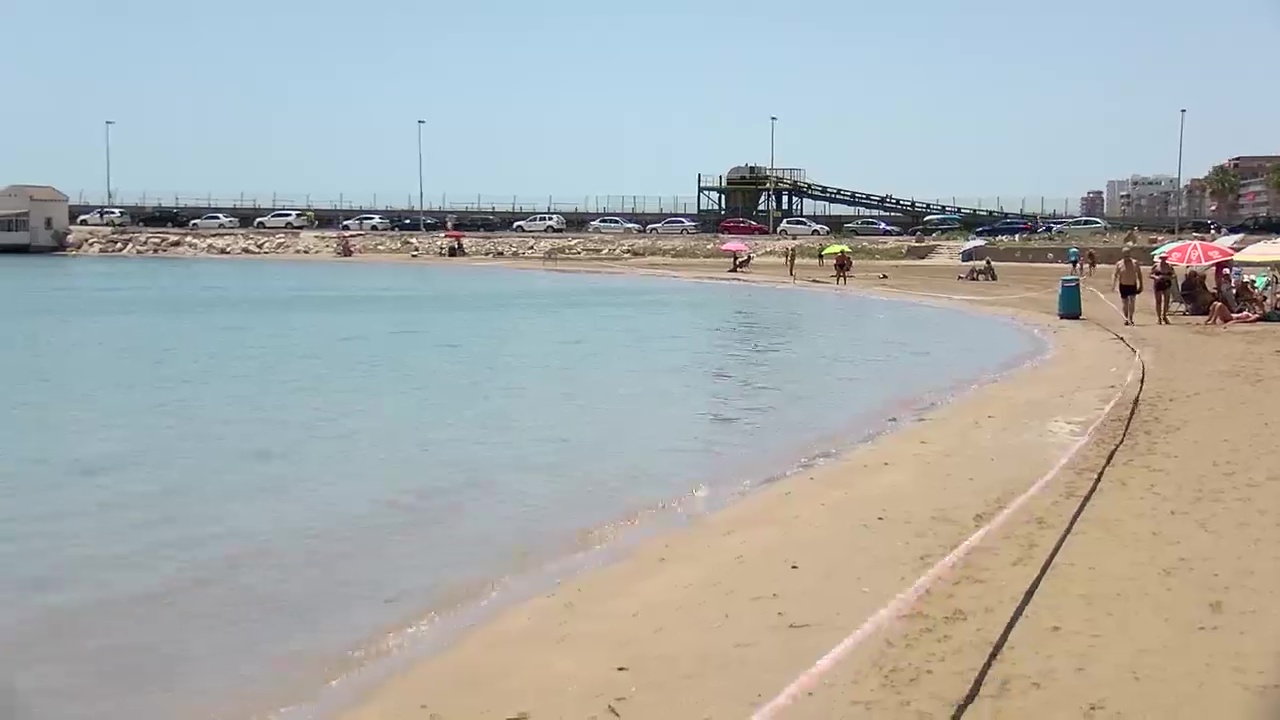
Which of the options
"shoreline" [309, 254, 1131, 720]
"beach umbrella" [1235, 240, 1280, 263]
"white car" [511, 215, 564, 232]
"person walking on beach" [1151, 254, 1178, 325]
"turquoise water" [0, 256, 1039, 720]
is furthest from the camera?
"white car" [511, 215, 564, 232]

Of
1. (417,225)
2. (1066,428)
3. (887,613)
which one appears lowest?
(1066,428)

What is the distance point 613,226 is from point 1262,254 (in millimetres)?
67579

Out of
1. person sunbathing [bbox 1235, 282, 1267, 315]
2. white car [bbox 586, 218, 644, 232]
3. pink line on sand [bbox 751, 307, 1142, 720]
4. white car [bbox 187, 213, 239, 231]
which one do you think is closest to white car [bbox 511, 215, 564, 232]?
white car [bbox 586, 218, 644, 232]

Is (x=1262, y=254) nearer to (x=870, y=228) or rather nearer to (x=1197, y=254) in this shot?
(x=1197, y=254)

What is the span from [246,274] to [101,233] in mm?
28452

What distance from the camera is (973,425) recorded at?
14992mm

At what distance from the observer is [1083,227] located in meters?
71.9

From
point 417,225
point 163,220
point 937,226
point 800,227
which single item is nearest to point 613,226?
point 417,225

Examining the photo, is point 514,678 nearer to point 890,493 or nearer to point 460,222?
point 890,493

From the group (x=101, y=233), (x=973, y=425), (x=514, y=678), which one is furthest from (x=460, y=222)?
(x=514, y=678)

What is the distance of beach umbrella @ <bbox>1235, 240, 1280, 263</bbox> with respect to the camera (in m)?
26.2

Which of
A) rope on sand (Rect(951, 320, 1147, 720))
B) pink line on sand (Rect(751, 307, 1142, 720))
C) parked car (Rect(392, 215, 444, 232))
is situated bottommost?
pink line on sand (Rect(751, 307, 1142, 720))

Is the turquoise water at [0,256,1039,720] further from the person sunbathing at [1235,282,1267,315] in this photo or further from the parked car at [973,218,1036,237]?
the parked car at [973,218,1036,237]

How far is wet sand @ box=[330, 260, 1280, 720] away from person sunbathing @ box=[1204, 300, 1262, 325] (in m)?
12.7
